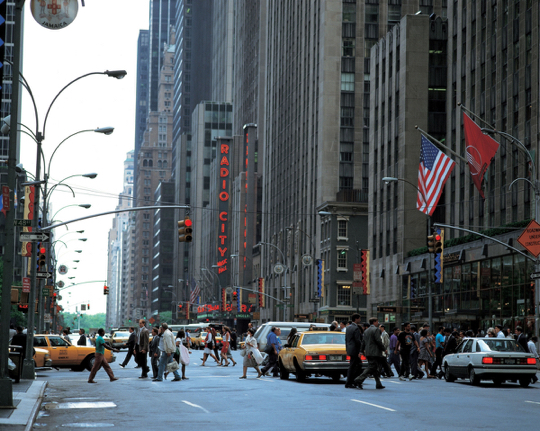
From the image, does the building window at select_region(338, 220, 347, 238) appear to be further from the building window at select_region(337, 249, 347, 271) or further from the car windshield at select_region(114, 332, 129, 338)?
the car windshield at select_region(114, 332, 129, 338)

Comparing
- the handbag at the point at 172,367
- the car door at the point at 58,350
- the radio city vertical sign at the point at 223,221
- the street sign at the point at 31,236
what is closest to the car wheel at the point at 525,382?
the handbag at the point at 172,367

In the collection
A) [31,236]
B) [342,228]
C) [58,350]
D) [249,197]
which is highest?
[249,197]

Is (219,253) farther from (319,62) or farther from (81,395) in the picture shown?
(81,395)

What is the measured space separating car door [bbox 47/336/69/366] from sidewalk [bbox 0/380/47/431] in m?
11.3

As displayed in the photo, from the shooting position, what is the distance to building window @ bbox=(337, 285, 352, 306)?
8231cm

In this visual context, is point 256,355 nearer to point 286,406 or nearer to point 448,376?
point 448,376

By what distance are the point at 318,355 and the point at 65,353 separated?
556 inches

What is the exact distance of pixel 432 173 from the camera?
43.8 meters

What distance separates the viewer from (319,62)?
90.0m

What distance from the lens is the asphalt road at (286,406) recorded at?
1420cm

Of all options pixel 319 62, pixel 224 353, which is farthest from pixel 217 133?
pixel 224 353

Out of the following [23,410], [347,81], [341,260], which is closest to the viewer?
[23,410]

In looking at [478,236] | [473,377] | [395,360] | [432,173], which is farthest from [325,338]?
[478,236]

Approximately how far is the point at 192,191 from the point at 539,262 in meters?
162
